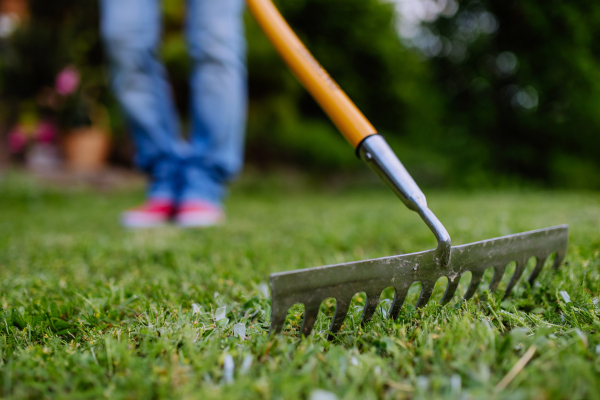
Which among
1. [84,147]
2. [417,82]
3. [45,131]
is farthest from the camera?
[417,82]

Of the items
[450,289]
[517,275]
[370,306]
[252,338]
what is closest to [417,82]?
[517,275]

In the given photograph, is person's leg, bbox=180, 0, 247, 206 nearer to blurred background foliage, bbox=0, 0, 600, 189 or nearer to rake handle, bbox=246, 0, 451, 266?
rake handle, bbox=246, 0, 451, 266

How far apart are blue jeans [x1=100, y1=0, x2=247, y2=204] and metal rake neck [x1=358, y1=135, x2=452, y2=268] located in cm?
153

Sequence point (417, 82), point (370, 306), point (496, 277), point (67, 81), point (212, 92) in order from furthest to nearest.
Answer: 1. point (417, 82)
2. point (67, 81)
3. point (212, 92)
4. point (496, 277)
5. point (370, 306)

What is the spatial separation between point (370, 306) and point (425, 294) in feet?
0.41

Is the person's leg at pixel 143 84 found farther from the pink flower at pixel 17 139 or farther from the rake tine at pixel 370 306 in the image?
the pink flower at pixel 17 139

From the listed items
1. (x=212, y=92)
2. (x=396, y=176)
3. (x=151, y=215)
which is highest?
(x=212, y=92)

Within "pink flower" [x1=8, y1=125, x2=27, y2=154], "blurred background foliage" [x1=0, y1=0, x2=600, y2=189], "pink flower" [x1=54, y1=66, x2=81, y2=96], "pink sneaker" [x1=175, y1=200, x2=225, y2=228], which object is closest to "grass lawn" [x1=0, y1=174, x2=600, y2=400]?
"pink sneaker" [x1=175, y1=200, x2=225, y2=228]

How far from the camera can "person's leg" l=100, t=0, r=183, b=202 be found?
2.28m

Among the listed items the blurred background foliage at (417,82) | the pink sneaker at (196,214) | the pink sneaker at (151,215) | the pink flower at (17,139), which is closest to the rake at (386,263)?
the pink sneaker at (196,214)

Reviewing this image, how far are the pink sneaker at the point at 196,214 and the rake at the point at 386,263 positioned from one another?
125 centimetres

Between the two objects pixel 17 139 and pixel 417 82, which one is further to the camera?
pixel 417 82

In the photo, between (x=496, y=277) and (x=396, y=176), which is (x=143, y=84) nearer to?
(x=396, y=176)

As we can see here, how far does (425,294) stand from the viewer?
2.83 feet
